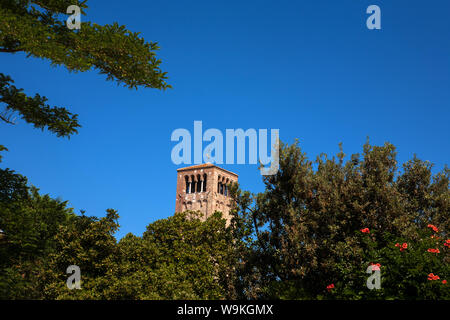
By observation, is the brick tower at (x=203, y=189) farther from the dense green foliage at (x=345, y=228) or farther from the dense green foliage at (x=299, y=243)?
the dense green foliage at (x=345, y=228)

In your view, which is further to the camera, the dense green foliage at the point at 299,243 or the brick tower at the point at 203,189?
the brick tower at the point at 203,189

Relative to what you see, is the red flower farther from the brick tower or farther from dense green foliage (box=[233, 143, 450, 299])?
the brick tower

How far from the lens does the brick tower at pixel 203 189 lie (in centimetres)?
6725

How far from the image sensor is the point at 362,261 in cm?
Answer: 1238

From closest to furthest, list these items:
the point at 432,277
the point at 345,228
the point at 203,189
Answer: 1. the point at 432,277
2. the point at 345,228
3. the point at 203,189

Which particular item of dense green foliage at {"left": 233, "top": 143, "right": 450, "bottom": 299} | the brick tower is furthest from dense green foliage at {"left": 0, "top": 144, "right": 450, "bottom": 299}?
the brick tower

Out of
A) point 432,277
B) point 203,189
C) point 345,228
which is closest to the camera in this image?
point 432,277

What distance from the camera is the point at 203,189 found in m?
68.6

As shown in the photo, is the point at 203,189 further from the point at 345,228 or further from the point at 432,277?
the point at 432,277

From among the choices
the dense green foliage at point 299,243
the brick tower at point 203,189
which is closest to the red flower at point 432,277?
the dense green foliage at point 299,243

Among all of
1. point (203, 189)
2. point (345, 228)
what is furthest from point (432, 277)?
point (203, 189)

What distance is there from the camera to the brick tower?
67250 millimetres

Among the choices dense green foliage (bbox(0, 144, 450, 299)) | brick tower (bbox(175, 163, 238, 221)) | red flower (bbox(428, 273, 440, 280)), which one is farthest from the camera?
brick tower (bbox(175, 163, 238, 221))

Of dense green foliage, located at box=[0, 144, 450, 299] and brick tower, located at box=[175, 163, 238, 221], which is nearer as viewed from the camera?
dense green foliage, located at box=[0, 144, 450, 299]
